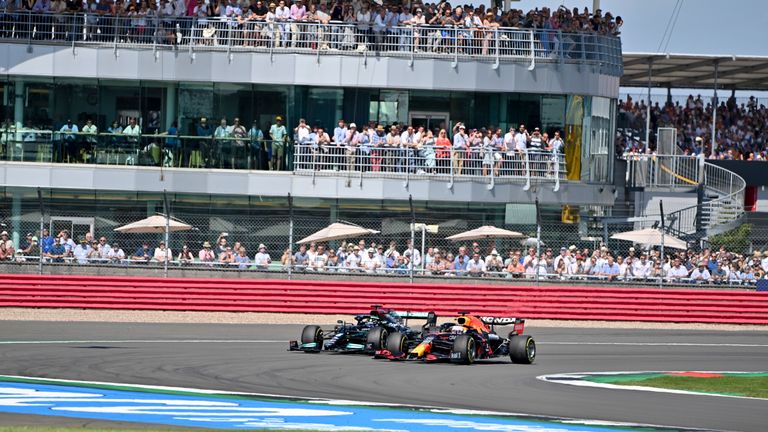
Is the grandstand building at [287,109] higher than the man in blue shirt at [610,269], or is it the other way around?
the grandstand building at [287,109]

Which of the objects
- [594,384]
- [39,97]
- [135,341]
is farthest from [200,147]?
[594,384]

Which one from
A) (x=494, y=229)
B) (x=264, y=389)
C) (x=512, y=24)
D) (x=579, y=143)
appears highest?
(x=512, y=24)

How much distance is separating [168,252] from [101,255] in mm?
1594

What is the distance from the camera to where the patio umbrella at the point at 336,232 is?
1164 inches

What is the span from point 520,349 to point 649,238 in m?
9.66

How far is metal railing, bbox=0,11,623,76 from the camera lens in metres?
36.2

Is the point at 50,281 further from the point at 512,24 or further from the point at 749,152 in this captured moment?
the point at 749,152

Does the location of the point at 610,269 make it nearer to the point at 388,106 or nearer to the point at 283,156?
the point at 388,106

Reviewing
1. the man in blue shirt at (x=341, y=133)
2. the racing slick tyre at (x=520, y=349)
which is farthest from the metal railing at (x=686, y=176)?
the racing slick tyre at (x=520, y=349)

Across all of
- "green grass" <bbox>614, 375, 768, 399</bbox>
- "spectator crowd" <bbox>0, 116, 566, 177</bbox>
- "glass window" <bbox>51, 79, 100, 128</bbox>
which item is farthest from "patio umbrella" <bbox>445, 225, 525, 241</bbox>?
"glass window" <bbox>51, 79, 100, 128</bbox>

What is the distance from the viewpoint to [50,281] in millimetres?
28594

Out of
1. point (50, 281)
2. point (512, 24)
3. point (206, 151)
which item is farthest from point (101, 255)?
point (512, 24)

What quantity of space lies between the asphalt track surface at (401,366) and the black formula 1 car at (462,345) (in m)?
0.24

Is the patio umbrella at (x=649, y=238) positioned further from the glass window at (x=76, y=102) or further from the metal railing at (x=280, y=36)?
the glass window at (x=76, y=102)
